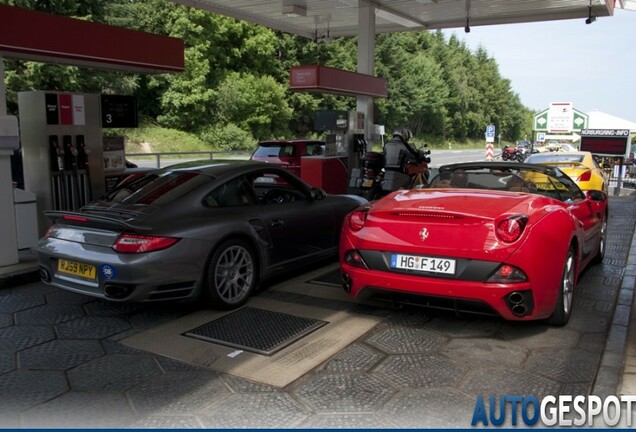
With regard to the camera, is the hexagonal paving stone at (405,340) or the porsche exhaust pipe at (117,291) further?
the porsche exhaust pipe at (117,291)

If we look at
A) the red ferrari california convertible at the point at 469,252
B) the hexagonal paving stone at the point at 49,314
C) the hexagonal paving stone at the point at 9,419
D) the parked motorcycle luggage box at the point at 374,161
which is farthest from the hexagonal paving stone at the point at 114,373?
the parked motorcycle luggage box at the point at 374,161

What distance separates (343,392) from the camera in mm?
3477

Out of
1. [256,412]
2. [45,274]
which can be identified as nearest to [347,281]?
[256,412]

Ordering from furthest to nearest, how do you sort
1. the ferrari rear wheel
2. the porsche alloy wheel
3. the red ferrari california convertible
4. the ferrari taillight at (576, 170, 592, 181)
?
the ferrari taillight at (576, 170, 592, 181) < the porsche alloy wheel < the ferrari rear wheel < the red ferrari california convertible

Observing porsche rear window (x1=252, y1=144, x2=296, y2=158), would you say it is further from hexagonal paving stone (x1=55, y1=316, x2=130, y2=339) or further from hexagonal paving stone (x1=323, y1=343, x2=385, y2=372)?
hexagonal paving stone (x1=323, y1=343, x2=385, y2=372)

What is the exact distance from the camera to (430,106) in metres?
69.4

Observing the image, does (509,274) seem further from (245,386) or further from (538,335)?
(245,386)

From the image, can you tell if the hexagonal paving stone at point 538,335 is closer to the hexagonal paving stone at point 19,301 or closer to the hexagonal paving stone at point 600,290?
the hexagonal paving stone at point 600,290

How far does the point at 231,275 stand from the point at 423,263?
185cm

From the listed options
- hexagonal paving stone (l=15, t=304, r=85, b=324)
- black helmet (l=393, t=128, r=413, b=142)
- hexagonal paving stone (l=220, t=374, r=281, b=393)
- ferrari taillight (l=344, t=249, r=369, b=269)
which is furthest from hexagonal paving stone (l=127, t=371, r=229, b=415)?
black helmet (l=393, t=128, r=413, b=142)

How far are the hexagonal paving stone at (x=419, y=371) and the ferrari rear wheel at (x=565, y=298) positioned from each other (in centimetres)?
116

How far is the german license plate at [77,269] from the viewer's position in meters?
4.64

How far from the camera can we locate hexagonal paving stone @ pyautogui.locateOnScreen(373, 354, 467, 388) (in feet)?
11.9

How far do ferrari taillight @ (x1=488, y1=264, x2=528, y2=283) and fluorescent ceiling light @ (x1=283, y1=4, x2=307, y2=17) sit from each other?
39.8ft
